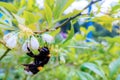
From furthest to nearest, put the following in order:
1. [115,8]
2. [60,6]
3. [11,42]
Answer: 1. [115,8]
2. [60,6]
3. [11,42]

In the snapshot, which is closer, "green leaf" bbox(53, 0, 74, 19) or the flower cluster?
the flower cluster

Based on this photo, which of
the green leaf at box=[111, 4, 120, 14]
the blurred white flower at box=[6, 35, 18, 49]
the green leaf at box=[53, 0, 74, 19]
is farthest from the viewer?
the green leaf at box=[111, 4, 120, 14]

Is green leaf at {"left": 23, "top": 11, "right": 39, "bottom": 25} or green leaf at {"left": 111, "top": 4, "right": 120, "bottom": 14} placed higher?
green leaf at {"left": 111, "top": 4, "right": 120, "bottom": 14}

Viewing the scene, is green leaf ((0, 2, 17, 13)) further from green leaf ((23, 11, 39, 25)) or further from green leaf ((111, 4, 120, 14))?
green leaf ((111, 4, 120, 14))

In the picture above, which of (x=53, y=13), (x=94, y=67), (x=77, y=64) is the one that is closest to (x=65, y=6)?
(x=53, y=13)

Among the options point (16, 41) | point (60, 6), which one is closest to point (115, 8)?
point (60, 6)

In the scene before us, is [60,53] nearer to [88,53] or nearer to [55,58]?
[55,58]

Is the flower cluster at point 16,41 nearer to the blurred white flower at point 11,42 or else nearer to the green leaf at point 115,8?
the blurred white flower at point 11,42

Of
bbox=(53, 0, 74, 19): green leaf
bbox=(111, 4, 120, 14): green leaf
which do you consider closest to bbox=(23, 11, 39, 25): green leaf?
bbox=(53, 0, 74, 19): green leaf

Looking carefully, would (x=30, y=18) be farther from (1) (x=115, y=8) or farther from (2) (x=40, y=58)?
(1) (x=115, y=8)

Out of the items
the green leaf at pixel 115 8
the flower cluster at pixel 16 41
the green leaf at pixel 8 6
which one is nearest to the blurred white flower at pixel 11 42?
the flower cluster at pixel 16 41

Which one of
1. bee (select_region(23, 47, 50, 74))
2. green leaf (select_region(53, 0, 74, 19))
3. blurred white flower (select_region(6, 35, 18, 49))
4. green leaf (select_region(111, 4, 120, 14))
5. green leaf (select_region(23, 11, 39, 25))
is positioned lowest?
bee (select_region(23, 47, 50, 74))
